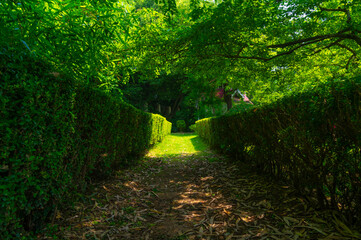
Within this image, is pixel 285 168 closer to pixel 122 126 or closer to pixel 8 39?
pixel 122 126

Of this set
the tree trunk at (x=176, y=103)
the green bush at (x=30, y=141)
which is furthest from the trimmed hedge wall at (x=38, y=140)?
the tree trunk at (x=176, y=103)

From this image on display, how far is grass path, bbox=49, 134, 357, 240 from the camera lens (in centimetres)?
244

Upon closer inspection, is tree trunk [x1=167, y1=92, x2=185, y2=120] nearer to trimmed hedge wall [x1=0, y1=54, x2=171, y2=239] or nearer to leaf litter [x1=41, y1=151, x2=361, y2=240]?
leaf litter [x1=41, y1=151, x2=361, y2=240]

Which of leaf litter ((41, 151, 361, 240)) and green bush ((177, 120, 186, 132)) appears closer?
leaf litter ((41, 151, 361, 240))

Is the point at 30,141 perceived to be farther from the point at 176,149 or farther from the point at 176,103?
the point at 176,103

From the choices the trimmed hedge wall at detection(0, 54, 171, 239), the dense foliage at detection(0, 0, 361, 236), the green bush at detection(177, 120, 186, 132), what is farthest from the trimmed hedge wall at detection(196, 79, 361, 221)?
the green bush at detection(177, 120, 186, 132)

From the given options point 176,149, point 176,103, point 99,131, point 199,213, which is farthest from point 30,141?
point 176,103

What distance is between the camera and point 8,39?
2008 millimetres

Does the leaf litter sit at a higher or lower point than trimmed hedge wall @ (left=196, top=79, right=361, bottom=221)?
lower

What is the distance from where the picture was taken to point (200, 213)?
315cm

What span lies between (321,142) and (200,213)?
78.7 inches

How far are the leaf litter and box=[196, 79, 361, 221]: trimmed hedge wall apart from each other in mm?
273

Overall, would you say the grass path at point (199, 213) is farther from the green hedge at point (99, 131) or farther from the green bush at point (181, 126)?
the green bush at point (181, 126)

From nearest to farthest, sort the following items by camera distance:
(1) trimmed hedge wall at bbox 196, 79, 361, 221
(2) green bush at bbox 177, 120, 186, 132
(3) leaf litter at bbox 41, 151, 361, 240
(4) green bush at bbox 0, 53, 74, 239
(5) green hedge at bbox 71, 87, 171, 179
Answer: (4) green bush at bbox 0, 53, 74, 239
(1) trimmed hedge wall at bbox 196, 79, 361, 221
(3) leaf litter at bbox 41, 151, 361, 240
(5) green hedge at bbox 71, 87, 171, 179
(2) green bush at bbox 177, 120, 186, 132
